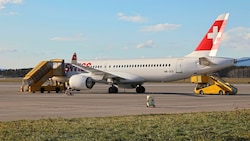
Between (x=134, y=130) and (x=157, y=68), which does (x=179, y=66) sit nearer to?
(x=157, y=68)

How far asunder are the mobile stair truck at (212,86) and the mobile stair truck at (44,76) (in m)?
13.9

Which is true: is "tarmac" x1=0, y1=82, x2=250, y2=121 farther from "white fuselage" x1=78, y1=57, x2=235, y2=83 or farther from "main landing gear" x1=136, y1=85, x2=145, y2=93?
"main landing gear" x1=136, y1=85, x2=145, y2=93

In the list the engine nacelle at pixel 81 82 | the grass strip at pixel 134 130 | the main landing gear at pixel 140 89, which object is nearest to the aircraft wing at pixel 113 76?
the engine nacelle at pixel 81 82

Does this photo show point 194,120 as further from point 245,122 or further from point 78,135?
point 78,135

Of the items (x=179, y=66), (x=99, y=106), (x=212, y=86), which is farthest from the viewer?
(x=212, y=86)

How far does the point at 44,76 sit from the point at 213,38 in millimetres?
17647

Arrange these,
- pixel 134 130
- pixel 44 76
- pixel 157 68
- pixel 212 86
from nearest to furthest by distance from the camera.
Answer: pixel 134 130
pixel 212 86
pixel 157 68
pixel 44 76

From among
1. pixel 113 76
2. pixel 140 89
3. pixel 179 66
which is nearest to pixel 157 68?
pixel 179 66

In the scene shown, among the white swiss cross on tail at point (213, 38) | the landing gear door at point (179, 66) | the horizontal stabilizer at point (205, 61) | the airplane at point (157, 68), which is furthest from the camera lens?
the landing gear door at point (179, 66)

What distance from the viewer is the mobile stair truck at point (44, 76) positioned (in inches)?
1799

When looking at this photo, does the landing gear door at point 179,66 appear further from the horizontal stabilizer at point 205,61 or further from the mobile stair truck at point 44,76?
the mobile stair truck at point 44,76

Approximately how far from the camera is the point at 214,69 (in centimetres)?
3847

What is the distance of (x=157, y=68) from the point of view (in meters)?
A: 41.5

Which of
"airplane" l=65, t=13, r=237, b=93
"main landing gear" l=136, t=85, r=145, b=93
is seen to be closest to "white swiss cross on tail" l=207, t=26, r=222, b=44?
"airplane" l=65, t=13, r=237, b=93
